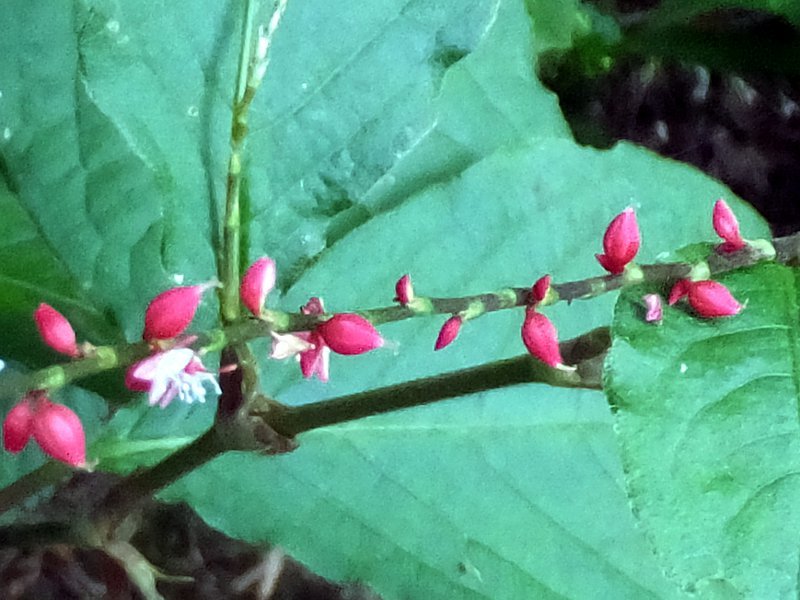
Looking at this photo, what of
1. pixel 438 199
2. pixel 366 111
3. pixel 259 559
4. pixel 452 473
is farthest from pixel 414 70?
pixel 259 559

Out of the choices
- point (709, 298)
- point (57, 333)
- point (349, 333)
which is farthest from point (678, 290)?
point (57, 333)

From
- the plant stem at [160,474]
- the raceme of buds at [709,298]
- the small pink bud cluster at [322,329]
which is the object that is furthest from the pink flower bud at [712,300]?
the plant stem at [160,474]

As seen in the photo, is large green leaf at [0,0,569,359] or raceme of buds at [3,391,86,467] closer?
raceme of buds at [3,391,86,467]

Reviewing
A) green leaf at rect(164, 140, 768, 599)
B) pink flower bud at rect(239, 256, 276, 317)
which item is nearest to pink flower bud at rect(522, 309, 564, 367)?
pink flower bud at rect(239, 256, 276, 317)

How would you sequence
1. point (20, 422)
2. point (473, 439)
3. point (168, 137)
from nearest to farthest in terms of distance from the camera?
point (20, 422) < point (168, 137) < point (473, 439)

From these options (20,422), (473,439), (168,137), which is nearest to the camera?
(20,422)

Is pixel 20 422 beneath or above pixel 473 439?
above

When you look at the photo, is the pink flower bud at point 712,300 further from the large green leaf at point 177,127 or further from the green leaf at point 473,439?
the green leaf at point 473,439

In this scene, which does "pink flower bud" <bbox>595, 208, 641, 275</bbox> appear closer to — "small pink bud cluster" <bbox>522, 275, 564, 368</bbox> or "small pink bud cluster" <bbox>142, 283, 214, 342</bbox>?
"small pink bud cluster" <bbox>522, 275, 564, 368</bbox>

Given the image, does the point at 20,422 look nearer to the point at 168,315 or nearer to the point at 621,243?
the point at 168,315
